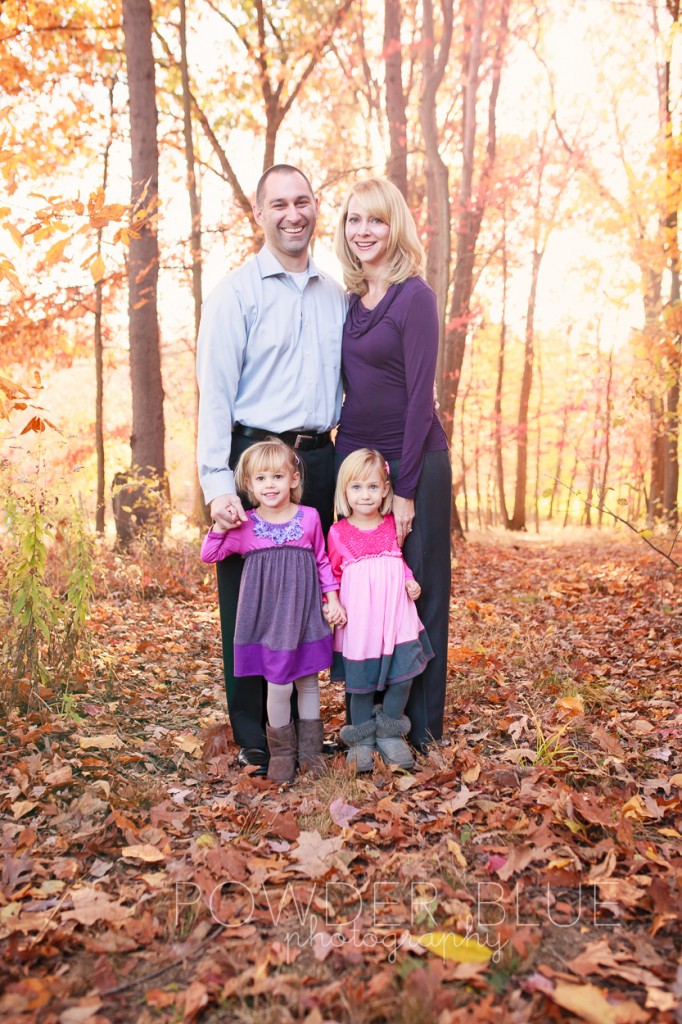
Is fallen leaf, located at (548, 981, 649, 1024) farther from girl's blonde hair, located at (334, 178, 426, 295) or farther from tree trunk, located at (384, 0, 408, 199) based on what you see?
tree trunk, located at (384, 0, 408, 199)

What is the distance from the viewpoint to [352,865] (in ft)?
9.18

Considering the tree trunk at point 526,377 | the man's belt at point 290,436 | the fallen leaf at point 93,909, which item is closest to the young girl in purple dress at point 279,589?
the man's belt at point 290,436

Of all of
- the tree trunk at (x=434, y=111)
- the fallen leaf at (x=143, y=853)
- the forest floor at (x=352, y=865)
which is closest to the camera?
the forest floor at (x=352, y=865)

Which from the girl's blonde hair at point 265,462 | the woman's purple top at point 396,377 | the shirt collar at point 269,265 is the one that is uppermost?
the shirt collar at point 269,265

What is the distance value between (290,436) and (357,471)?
0.40 meters

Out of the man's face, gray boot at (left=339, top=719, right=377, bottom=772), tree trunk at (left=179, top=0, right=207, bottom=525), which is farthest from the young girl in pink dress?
tree trunk at (left=179, top=0, right=207, bottom=525)

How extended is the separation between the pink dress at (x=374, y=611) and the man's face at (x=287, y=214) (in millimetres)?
1300

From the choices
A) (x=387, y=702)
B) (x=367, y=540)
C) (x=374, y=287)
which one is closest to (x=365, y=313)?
(x=374, y=287)

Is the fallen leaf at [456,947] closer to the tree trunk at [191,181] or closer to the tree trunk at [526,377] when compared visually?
the tree trunk at [191,181]

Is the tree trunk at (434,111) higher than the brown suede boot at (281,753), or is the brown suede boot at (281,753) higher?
the tree trunk at (434,111)

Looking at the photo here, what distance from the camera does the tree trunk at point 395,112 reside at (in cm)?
972

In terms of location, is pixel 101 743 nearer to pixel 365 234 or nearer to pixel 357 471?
pixel 357 471

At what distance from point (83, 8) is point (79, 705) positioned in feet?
32.6

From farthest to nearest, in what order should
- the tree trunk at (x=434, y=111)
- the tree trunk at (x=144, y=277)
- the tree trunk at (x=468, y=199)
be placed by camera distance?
1. the tree trunk at (x=468, y=199)
2. the tree trunk at (x=434, y=111)
3. the tree trunk at (x=144, y=277)
